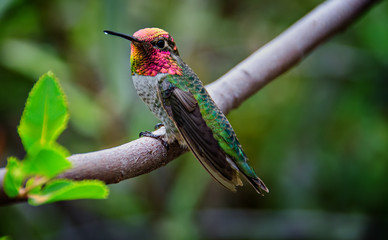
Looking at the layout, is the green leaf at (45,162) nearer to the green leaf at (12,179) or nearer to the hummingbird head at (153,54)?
the green leaf at (12,179)

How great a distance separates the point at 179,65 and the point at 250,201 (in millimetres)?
1479

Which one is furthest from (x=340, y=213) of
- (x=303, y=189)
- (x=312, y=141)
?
(x=312, y=141)

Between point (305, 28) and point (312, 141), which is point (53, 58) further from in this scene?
point (312, 141)

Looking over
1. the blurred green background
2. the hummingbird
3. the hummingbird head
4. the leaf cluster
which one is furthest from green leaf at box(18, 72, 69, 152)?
the blurred green background

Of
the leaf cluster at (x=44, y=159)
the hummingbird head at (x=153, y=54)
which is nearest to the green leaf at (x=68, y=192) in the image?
the leaf cluster at (x=44, y=159)

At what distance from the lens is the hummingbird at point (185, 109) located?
127 centimetres

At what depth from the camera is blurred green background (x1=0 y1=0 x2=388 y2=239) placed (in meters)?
2.31

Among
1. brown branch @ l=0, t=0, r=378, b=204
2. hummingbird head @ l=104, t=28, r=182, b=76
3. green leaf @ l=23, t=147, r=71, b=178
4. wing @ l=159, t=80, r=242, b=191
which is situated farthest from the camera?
hummingbird head @ l=104, t=28, r=182, b=76

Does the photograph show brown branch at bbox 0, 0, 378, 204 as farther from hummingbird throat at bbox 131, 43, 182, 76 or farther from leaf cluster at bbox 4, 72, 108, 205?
leaf cluster at bbox 4, 72, 108, 205

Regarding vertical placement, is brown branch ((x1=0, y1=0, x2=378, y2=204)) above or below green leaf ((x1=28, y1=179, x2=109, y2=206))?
above

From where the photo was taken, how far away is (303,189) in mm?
2631

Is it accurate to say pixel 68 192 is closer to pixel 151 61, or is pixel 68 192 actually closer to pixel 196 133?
pixel 196 133

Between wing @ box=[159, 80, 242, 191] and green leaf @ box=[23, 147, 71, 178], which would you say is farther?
wing @ box=[159, 80, 242, 191]

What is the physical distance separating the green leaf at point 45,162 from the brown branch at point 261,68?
1.21ft
